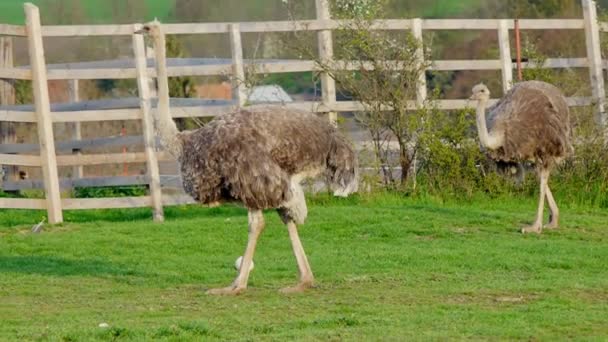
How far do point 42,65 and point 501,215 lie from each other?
17.3ft

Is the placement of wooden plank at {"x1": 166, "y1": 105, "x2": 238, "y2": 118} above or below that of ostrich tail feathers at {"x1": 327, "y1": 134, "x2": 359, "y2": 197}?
above

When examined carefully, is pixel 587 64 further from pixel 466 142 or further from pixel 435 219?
pixel 435 219

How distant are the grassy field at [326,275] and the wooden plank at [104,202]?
0.25 m

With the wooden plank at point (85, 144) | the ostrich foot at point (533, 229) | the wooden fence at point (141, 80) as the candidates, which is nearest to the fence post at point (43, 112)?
the wooden fence at point (141, 80)

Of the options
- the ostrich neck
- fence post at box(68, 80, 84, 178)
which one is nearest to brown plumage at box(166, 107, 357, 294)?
the ostrich neck

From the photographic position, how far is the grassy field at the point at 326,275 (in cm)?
994

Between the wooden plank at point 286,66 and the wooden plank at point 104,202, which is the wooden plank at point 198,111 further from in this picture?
the wooden plank at point 104,202

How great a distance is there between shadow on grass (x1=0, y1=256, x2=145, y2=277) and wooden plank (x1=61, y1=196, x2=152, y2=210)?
2667mm

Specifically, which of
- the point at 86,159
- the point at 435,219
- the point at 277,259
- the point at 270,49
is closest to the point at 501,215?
the point at 435,219

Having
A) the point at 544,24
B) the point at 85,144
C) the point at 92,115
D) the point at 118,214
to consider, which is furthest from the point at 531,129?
the point at 85,144

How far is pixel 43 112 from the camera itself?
16.6 m

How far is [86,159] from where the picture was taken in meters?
16.9

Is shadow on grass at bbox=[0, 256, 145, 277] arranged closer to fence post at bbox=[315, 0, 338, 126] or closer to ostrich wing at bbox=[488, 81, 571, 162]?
ostrich wing at bbox=[488, 81, 571, 162]

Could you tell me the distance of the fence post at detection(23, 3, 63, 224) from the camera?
16.6 metres
